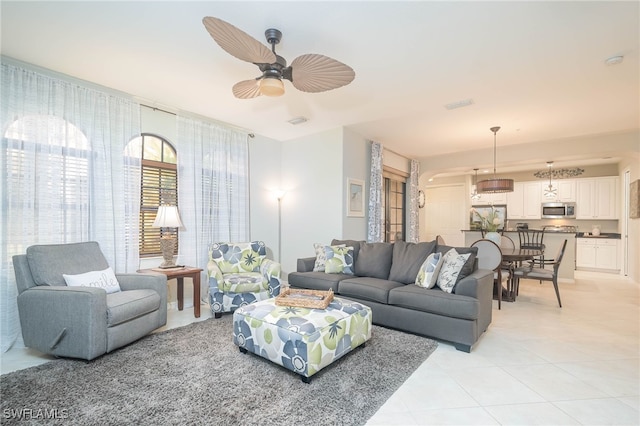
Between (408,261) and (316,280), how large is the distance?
1134 millimetres

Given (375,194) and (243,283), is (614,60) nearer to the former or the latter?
(375,194)

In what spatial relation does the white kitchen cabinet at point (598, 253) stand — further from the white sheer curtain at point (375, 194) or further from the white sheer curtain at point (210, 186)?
the white sheer curtain at point (210, 186)

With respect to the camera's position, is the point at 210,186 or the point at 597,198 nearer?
the point at 210,186

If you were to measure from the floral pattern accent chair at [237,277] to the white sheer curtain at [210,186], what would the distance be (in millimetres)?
351

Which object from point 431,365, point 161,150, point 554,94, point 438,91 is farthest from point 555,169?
point 161,150

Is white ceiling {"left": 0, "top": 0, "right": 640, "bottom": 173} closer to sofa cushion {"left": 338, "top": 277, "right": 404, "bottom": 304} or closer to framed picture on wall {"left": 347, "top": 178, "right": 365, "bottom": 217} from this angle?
framed picture on wall {"left": 347, "top": 178, "right": 365, "bottom": 217}

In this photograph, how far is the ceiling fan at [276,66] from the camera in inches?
73.4

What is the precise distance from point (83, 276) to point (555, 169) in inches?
387

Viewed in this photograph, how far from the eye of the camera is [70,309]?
2338 mm

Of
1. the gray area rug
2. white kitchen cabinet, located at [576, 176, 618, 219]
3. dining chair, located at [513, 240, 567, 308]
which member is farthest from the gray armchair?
white kitchen cabinet, located at [576, 176, 618, 219]

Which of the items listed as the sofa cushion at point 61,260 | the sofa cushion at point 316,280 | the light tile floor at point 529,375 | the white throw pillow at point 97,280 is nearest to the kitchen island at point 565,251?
the light tile floor at point 529,375

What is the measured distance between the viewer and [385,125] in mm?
4555

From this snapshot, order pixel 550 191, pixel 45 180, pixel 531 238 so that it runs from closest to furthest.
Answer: pixel 45 180, pixel 531 238, pixel 550 191

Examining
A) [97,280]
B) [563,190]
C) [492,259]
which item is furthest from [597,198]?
[97,280]
